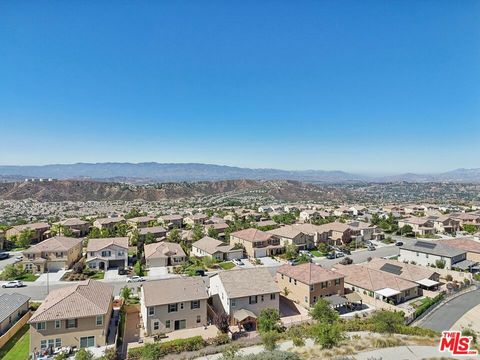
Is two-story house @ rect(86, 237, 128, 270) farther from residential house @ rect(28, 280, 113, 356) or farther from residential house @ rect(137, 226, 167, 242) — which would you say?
residential house @ rect(28, 280, 113, 356)

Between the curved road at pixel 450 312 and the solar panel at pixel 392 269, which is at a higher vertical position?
the solar panel at pixel 392 269

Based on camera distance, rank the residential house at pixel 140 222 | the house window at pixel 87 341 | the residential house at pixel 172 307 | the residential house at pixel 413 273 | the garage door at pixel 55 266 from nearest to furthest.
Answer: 1. the house window at pixel 87 341
2. the residential house at pixel 172 307
3. the residential house at pixel 413 273
4. the garage door at pixel 55 266
5. the residential house at pixel 140 222

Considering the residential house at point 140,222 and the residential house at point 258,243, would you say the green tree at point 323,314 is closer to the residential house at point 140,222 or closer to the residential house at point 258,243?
the residential house at point 258,243

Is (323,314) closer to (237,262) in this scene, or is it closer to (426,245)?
(237,262)

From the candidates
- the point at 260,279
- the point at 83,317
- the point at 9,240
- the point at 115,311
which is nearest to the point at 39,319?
the point at 83,317

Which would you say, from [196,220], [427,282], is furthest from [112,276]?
[427,282]

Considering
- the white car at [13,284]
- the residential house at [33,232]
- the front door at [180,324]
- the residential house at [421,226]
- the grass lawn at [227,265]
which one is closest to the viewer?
the front door at [180,324]

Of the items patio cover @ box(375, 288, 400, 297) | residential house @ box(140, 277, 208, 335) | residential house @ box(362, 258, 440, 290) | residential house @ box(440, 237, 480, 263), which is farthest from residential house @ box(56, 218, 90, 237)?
residential house @ box(440, 237, 480, 263)

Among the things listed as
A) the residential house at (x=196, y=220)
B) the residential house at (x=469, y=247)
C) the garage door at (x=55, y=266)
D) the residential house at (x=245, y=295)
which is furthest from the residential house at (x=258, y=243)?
the garage door at (x=55, y=266)
